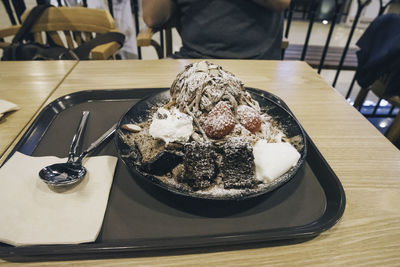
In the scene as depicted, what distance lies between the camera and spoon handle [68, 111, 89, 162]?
95cm

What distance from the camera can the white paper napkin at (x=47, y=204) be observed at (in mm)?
665

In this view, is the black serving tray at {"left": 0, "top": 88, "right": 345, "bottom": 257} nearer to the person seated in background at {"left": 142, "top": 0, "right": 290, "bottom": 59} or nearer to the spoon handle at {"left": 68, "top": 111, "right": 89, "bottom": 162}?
the spoon handle at {"left": 68, "top": 111, "right": 89, "bottom": 162}

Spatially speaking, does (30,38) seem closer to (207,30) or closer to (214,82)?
(207,30)

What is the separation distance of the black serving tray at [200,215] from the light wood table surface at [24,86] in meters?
0.14

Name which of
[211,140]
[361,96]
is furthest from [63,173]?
[361,96]

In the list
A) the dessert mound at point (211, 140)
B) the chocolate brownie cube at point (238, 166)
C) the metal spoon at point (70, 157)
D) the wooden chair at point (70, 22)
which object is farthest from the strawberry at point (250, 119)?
the wooden chair at point (70, 22)

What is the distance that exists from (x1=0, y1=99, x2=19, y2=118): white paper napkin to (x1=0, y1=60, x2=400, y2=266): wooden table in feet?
0.58

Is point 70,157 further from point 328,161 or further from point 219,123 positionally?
point 328,161

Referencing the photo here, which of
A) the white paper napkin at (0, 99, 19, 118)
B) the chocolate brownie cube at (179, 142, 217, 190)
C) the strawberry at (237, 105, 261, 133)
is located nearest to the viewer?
the chocolate brownie cube at (179, 142, 217, 190)

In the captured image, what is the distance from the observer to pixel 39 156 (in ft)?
3.20

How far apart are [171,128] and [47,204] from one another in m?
0.46

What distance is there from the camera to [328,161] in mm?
994

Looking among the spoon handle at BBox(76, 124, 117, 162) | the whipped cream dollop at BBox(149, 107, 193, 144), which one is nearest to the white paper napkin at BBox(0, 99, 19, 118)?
the spoon handle at BBox(76, 124, 117, 162)

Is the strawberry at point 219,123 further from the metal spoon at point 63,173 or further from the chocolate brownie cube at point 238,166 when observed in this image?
the metal spoon at point 63,173
